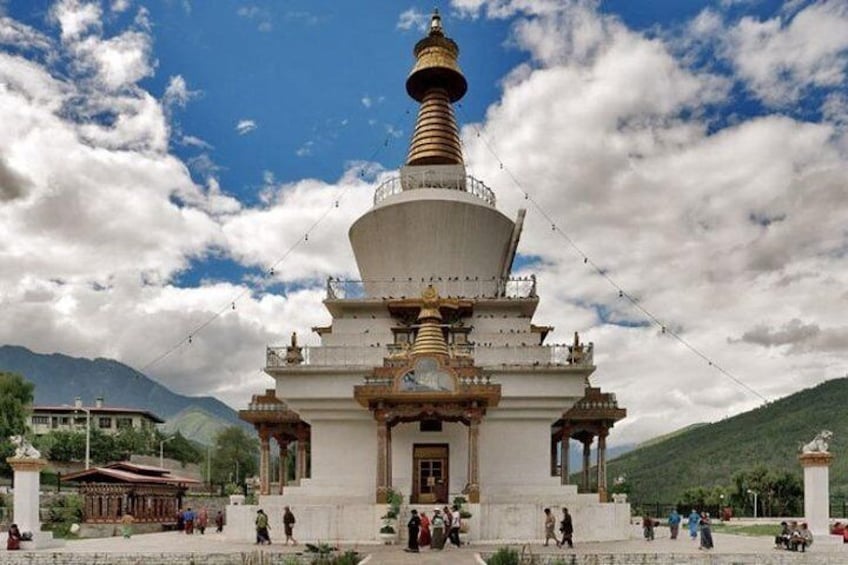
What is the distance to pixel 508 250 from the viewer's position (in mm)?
36812

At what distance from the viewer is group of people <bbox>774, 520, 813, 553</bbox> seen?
23688mm

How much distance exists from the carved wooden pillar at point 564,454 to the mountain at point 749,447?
177 ft

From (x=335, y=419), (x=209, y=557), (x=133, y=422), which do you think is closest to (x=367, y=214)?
(x=335, y=419)

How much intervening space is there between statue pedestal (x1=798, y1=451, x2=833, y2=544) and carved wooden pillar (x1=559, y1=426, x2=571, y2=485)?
29.2 ft

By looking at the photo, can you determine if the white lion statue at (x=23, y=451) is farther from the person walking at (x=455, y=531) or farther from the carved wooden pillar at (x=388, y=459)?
the person walking at (x=455, y=531)

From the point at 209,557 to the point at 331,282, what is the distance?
1458 cm

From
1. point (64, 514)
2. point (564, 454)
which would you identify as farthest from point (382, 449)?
point (64, 514)

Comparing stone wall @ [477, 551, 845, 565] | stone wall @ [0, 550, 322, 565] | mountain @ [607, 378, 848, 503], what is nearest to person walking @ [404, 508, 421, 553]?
stone wall @ [477, 551, 845, 565]

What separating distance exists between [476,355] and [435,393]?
14.3 ft

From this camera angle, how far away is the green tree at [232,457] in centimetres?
8425

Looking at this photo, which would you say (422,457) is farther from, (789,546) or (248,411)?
(789,546)

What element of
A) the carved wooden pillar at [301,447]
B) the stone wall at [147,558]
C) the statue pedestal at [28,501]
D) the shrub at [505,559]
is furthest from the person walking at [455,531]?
the statue pedestal at [28,501]

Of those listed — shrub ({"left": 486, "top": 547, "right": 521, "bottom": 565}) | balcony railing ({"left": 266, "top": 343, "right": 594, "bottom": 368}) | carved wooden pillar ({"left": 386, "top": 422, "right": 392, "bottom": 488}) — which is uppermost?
balcony railing ({"left": 266, "top": 343, "right": 594, "bottom": 368})

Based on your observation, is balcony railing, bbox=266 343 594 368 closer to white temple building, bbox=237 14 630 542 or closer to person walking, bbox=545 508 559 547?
white temple building, bbox=237 14 630 542
